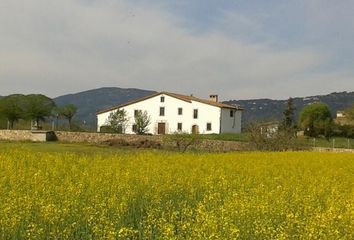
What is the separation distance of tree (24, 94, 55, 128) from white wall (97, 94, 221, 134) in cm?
675

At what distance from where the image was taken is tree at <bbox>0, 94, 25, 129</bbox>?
214 feet

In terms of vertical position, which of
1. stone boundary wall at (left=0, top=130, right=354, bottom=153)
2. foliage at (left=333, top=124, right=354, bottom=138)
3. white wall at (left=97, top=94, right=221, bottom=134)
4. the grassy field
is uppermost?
white wall at (left=97, top=94, right=221, bottom=134)

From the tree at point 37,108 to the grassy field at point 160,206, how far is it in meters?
55.8

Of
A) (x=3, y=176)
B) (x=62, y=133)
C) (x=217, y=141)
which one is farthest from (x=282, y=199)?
(x=62, y=133)

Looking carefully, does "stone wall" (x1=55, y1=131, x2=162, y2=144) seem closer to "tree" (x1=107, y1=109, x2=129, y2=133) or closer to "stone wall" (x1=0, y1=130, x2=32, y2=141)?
"stone wall" (x1=0, y1=130, x2=32, y2=141)

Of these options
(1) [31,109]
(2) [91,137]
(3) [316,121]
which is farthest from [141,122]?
(3) [316,121]

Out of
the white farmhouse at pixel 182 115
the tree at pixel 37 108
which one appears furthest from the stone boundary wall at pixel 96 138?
the tree at pixel 37 108

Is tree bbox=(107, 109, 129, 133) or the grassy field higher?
tree bbox=(107, 109, 129, 133)

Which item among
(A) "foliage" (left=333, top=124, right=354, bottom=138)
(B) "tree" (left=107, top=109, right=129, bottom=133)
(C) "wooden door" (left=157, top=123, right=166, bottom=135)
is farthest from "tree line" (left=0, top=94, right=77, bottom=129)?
(A) "foliage" (left=333, top=124, right=354, bottom=138)

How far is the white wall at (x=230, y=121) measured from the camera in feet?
226

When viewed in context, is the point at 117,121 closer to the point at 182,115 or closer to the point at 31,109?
the point at 182,115

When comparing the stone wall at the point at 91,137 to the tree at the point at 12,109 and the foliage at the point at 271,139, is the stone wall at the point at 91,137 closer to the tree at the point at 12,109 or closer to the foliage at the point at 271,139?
the foliage at the point at 271,139

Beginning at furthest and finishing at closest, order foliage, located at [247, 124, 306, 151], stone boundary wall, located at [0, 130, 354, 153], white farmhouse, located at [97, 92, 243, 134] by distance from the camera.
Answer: white farmhouse, located at [97, 92, 243, 134] → stone boundary wall, located at [0, 130, 354, 153] → foliage, located at [247, 124, 306, 151]

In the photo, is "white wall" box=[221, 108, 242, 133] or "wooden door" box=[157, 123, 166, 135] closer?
"white wall" box=[221, 108, 242, 133]
